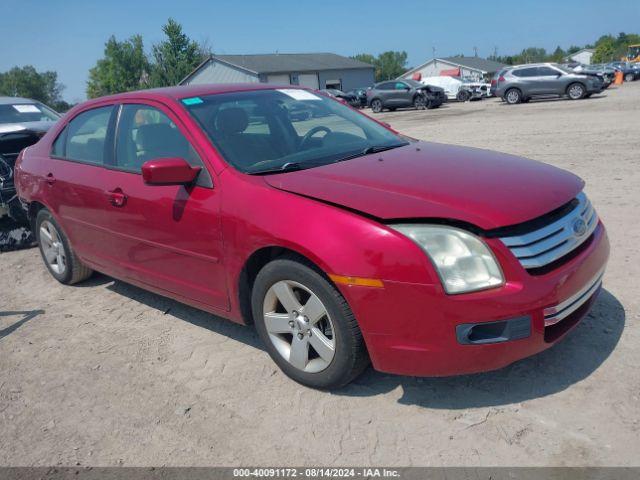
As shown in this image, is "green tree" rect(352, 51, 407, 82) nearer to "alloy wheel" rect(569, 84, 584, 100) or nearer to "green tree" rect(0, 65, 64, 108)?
"green tree" rect(0, 65, 64, 108)

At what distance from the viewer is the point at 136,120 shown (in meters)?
4.06

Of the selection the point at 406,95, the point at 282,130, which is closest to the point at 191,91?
the point at 282,130

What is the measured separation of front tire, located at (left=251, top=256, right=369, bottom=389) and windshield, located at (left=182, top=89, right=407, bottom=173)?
694 millimetres

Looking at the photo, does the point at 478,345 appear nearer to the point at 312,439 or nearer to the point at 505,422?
the point at 505,422

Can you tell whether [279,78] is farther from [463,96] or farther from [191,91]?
[191,91]

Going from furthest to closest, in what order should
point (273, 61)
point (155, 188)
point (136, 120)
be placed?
point (273, 61)
point (136, 120)
point (155, 188)

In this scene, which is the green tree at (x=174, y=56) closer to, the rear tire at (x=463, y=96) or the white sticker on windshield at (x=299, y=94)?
the rear tire at (x=463, y=96)

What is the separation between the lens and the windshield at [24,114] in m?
9.40

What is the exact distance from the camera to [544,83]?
82.7 ft

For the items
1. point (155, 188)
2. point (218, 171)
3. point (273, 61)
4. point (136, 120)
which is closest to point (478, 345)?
point (218, 171)

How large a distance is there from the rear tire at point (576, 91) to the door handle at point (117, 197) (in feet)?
82.1

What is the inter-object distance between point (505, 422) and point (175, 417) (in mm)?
1705

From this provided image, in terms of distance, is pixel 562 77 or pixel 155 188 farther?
pixel 562 77

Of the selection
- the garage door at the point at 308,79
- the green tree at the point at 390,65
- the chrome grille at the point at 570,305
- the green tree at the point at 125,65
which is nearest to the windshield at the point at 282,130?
the chrome grille at the point at 570,305
